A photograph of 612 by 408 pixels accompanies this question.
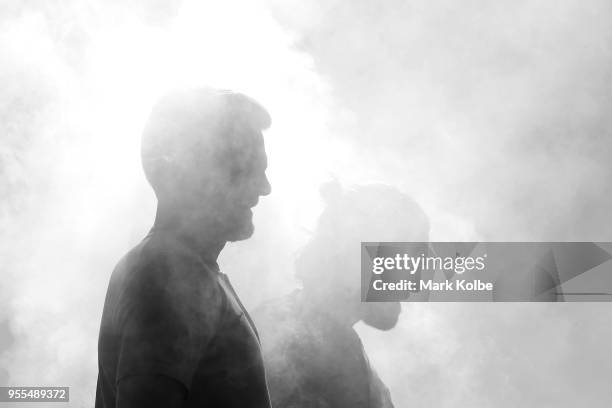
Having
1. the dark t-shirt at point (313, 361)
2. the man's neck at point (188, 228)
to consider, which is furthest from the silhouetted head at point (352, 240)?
the man's neck at point (188, 228)

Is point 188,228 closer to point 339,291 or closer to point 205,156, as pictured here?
point 205,156

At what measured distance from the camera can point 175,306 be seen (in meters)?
1.49

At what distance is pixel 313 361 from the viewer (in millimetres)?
2998

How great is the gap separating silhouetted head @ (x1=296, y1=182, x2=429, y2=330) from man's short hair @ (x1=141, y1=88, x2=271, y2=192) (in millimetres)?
1506

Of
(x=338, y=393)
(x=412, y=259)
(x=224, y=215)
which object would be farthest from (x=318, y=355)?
(x=224, y=215)

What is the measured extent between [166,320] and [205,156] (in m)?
0.46

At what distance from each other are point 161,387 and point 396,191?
2.06m

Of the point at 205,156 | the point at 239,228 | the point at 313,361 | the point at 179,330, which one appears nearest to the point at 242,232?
the point at 239,228

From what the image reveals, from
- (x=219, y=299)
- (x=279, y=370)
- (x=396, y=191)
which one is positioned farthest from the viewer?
Result: (x=396, y=191)

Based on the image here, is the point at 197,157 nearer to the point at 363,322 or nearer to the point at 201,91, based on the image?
the point at 201,91

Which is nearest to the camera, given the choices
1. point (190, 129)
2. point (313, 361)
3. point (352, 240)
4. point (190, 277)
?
point (190, 277)

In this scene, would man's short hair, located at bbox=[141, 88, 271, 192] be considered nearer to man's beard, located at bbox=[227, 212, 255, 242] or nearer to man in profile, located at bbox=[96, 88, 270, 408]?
man in profile, located at bbox=[96, 88, 270, 408]

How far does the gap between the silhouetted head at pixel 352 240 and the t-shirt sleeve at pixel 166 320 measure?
165cm

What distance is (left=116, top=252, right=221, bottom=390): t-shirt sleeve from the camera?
1.42 meters
